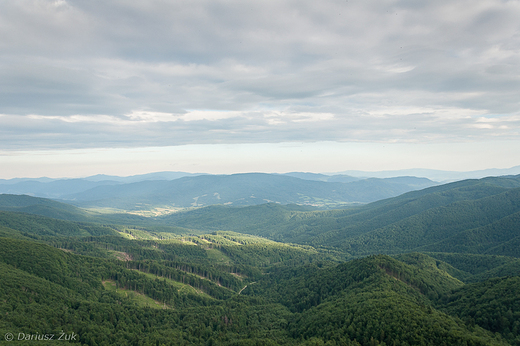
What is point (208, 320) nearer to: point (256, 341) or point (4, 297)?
point (256, 341)

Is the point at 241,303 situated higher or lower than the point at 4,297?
lower

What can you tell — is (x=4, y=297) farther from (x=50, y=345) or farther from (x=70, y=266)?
(x=70, y=266)

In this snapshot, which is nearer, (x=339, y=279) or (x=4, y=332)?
(x=4, y=332)

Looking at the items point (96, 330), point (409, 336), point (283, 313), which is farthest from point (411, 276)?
point (96, 330)

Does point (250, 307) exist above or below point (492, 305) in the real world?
below

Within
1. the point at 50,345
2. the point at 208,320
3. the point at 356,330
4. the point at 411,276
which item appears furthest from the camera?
the point at 411,276

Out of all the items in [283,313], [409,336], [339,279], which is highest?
[409,336]

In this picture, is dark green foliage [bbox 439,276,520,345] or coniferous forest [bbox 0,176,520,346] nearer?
coniferous forest [bbox 0,176,520,346]

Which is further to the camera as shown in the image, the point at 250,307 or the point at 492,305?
the point at 250,307

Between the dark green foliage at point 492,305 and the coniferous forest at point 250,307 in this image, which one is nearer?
the coniferous forest at point 250,307

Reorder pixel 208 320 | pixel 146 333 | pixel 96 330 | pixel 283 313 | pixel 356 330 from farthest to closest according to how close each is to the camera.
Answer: pixel 283 313, pixel 208 320, pixel 146 333, pixel 96 330, pixel 356 330
